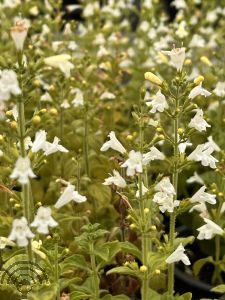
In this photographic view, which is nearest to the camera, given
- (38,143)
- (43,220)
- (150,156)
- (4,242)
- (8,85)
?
Result: (8,85)

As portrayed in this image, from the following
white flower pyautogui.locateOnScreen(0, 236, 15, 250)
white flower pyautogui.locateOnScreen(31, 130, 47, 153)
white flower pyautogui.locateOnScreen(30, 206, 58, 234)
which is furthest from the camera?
white flower pyautogui.locateOnScreen(0, 236, 15, 250)

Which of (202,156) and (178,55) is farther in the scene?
(202,156)

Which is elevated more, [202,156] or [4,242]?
[202,156]

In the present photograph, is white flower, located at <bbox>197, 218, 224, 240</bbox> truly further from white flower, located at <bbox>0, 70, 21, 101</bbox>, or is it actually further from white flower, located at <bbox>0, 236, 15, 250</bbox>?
white flower, located at <bbox>0, 70, 21, 101</bbox>

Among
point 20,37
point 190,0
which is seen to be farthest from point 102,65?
point 20,37

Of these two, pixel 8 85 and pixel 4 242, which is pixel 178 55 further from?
pixel 4 242

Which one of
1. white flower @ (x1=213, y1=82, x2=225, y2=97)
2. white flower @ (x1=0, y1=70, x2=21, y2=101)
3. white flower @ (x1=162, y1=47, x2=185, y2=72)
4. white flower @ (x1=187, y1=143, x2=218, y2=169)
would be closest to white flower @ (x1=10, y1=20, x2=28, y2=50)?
white flower @ (x1=0, y1=70, x2=21, y2=101)

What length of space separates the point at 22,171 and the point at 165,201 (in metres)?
0.57

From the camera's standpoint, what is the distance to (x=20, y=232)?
5.32 feet

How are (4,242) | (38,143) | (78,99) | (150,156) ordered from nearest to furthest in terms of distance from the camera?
(38,143) < (4,242) < (150,156) < (78,99)

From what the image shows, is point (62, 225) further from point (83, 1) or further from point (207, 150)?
point (83, 1)

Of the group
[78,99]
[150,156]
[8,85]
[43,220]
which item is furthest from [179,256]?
[78,99]

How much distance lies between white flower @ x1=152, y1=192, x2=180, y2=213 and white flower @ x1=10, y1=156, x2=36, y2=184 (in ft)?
1.62

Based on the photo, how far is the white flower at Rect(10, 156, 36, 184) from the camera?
1551 mm
